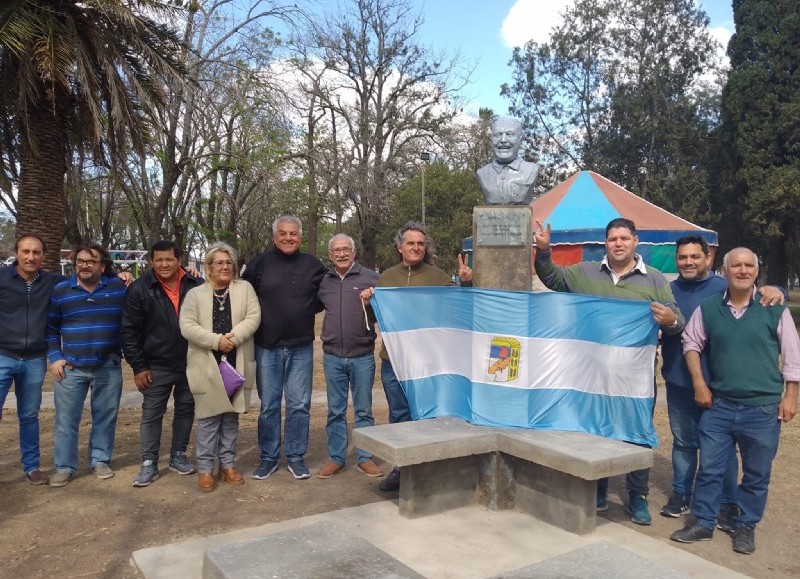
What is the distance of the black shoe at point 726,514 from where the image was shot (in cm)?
446

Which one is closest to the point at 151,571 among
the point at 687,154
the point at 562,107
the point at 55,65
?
the point at 55,65

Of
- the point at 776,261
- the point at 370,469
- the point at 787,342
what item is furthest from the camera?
the point at 776,261

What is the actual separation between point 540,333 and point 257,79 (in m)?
12.4

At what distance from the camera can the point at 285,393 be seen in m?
5.30

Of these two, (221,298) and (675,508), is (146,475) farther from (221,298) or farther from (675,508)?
(675,508)

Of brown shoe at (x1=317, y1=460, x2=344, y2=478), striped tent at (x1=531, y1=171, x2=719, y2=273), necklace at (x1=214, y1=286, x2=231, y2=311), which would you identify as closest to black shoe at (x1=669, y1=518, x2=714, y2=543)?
brown shoe at (x1=317, y1=460, x2=344, y2=478)

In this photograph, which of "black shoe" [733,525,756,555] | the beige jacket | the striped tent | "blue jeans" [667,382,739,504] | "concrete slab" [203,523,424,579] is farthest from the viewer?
the striped tent

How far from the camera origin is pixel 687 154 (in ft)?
112

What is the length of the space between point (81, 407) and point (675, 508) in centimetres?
463

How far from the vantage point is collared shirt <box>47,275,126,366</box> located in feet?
17.0

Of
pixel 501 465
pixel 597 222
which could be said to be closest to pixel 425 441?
pixel 501 465

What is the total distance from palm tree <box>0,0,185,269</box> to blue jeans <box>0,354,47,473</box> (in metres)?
4.56

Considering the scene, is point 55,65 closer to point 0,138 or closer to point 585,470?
point 0,138

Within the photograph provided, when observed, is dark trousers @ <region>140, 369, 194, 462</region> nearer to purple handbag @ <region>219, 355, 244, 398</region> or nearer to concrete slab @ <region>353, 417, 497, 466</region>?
purple handbag @ <region>219, 355, 244, 398</region>
